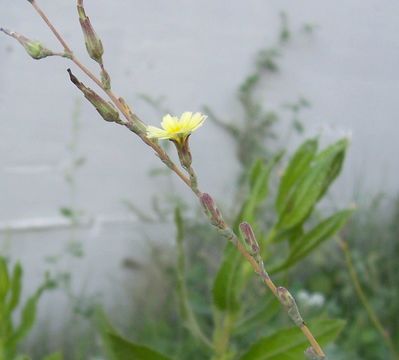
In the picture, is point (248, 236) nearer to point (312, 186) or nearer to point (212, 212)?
point (212, 212)

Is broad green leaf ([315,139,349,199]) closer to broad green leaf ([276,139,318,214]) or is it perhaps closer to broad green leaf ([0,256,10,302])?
broad green leaf ([276,139,318,214])

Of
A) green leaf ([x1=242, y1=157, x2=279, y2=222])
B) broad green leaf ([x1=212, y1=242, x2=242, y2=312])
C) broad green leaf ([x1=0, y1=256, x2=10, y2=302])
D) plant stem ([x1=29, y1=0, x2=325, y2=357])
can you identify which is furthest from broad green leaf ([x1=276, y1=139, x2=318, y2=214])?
plant stem ([x1=29, y1=0, x2=325, y2=357])

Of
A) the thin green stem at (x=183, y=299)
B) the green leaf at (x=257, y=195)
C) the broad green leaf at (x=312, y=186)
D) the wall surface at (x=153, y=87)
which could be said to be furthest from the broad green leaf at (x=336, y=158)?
the wall surface at (x=153, y=87)

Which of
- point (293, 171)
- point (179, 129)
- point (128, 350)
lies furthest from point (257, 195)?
point (179, 129)

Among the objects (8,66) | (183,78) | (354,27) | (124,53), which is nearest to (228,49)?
(183,78)

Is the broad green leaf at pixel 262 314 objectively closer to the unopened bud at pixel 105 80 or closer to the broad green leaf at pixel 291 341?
the broad green leaf at pixel 291 341

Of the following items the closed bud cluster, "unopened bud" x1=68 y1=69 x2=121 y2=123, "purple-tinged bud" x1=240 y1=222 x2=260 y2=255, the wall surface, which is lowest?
"purple-tinged bud" x1=240 y1=222 x2=260 y2=255

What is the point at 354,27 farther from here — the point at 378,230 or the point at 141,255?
the point at 141,255
